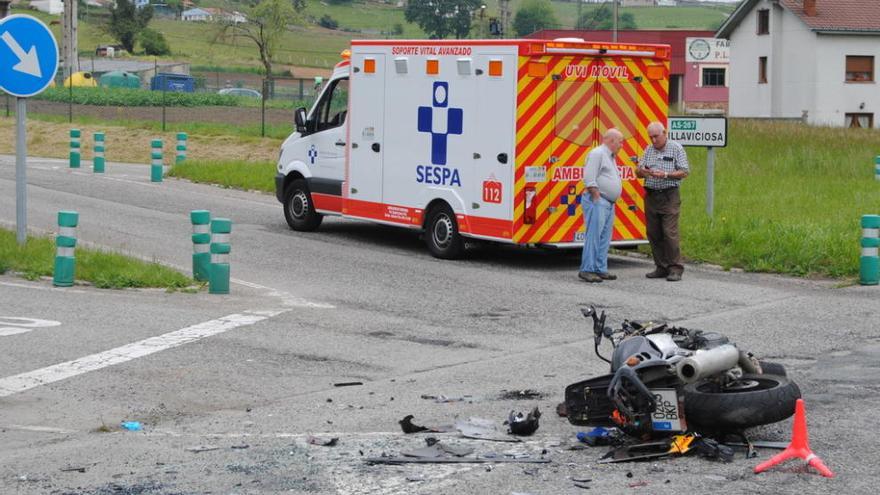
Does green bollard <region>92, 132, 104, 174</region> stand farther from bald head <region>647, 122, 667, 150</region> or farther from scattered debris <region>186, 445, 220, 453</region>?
scattered debris <region>186, 445, 220, 453</region>

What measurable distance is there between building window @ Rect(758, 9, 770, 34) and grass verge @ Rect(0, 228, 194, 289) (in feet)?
202

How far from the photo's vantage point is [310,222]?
66.8 ft

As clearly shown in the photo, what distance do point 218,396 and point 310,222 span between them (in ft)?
34.8

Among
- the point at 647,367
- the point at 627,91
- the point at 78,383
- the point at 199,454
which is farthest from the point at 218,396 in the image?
the point at 627,91

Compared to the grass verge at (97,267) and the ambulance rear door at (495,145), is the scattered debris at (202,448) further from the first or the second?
the ambulance rear door at (495,145)

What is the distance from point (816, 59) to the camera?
6975cm

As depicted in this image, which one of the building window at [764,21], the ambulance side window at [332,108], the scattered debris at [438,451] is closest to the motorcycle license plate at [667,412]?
the scattered debris at [438,451]

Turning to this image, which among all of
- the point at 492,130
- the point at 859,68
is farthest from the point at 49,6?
the point at 492,130

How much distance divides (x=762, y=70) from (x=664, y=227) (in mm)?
60464

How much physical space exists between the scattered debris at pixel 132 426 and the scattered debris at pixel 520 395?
2455 mm

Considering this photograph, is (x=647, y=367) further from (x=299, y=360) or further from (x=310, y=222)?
(x=310, y=222)

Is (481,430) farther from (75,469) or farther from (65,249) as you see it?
(65,249)

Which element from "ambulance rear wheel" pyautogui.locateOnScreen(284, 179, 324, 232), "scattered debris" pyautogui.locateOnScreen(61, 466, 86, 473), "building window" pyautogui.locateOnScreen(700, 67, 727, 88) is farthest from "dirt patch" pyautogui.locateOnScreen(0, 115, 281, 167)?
"building window" pyautogui.locateOnScreen(700, 67, 727, 88)

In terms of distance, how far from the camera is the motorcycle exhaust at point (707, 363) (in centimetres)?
783
